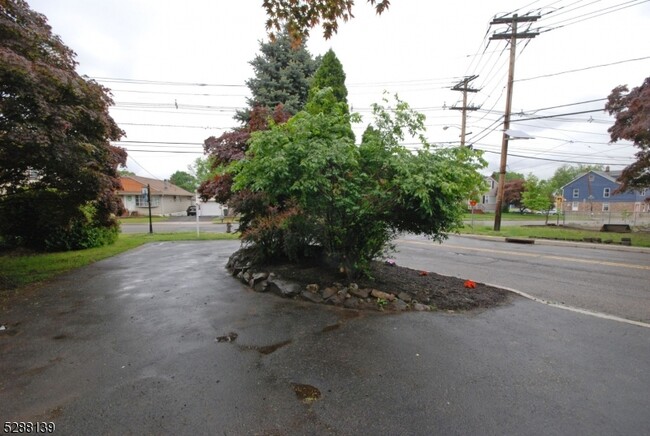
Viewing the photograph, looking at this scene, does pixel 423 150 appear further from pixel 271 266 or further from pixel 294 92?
pixel 294 92

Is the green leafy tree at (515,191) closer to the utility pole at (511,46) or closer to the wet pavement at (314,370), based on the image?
the utility pole at (511,46)

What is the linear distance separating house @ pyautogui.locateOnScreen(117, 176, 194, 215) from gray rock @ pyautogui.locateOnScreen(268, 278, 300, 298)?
32989 mm

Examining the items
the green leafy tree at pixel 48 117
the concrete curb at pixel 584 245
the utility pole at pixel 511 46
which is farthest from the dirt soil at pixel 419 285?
the utility pole at pixel 511 46

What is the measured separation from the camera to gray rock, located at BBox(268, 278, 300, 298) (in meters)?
5.39

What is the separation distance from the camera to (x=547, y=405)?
2537 millimetres

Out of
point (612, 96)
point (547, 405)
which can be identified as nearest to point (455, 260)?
point (547, 405)

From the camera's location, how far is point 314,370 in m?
3.08

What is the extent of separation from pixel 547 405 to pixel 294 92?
572 inches

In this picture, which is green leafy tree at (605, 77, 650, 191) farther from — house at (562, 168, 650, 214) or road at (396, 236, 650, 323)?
house at (562, 168, 650, 214)

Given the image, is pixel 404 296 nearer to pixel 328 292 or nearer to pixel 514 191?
pixel 328 292

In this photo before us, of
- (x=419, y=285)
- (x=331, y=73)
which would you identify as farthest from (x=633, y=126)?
(x=419, y=285)

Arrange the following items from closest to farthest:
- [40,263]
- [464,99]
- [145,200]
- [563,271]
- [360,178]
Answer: [360,178] → [563,271] → [40,263] → [464,99] → [145,200]

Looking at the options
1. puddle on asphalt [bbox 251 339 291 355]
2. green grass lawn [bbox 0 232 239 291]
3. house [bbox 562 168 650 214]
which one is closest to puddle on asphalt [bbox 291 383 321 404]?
puddle on asphalt [bbox 251 339 291 355]

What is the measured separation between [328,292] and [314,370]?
2.09 meters
